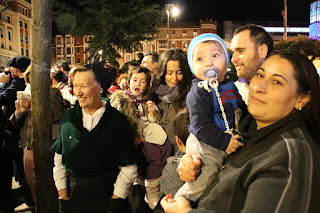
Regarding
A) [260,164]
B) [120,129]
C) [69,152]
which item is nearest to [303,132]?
[260,164]

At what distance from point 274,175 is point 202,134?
0.74 metres

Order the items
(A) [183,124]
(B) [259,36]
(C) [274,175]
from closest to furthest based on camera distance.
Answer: (C) [274,175]
(A) [183,124]
(B) [259,36]

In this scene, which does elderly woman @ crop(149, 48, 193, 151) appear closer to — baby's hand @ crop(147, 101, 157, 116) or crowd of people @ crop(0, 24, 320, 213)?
crowd of people @ crop(0, 24, 320, 213)

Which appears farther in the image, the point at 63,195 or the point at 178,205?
the point at 63,195

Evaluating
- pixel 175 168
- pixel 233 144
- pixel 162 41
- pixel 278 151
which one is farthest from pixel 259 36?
pixel 162 41

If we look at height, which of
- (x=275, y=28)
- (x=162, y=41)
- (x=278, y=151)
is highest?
(x=275, y=28)

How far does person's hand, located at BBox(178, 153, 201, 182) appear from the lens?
75.1 inches

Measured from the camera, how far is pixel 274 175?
4.42ft

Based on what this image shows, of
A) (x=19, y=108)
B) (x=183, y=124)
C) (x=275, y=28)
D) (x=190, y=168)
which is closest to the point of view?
(x=190, y=168)

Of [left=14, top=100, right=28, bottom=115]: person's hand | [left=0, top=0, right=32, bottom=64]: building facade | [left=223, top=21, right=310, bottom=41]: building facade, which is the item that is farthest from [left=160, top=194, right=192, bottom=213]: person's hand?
[left=223, top=21, right=310, bottom=41]: building facade

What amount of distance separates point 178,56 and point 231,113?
73.1 inches

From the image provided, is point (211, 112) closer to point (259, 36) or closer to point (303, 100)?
point (303, 100)

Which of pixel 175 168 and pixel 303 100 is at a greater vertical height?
pixel 303 100

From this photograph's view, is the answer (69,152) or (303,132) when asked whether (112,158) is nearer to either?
(69,152)
